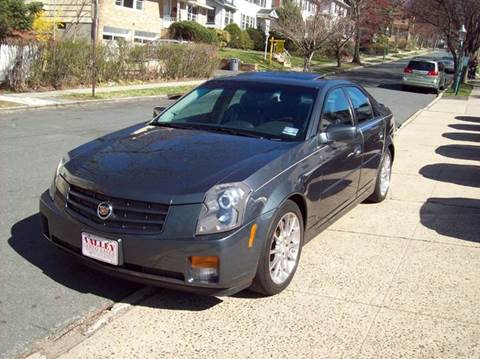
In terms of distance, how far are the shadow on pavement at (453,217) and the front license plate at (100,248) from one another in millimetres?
3543

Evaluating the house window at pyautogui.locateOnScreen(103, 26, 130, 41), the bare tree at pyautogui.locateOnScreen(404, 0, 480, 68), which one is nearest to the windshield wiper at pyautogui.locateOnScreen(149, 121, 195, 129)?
the house window at pyautogui.locateOnScreen(103, 26, 130, 41)

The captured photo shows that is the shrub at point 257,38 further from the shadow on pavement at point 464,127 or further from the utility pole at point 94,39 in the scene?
the shadow on pavement at point 464,127

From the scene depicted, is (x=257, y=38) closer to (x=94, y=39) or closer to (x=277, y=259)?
(x=94, y=39)

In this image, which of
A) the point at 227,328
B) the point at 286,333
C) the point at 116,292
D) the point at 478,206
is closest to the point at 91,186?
the point at 116,292

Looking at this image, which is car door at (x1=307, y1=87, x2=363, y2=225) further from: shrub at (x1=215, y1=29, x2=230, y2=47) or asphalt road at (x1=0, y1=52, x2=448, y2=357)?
shrub at (x1=215, y1=29, x2=230, y2=47)

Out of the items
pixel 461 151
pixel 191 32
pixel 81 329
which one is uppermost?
pixel 191 32

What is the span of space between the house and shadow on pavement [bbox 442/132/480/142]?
16142 millimetres

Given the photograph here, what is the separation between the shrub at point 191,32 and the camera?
39469 millimetres

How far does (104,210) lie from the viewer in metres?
3.66

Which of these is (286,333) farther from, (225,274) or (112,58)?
(112,58)

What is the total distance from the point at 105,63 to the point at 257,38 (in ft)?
107

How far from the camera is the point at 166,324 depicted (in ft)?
12.0

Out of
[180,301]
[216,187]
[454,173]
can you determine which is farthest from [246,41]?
[216,187]

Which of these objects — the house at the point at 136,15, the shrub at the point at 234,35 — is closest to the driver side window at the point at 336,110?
the house at the point at 136,15
